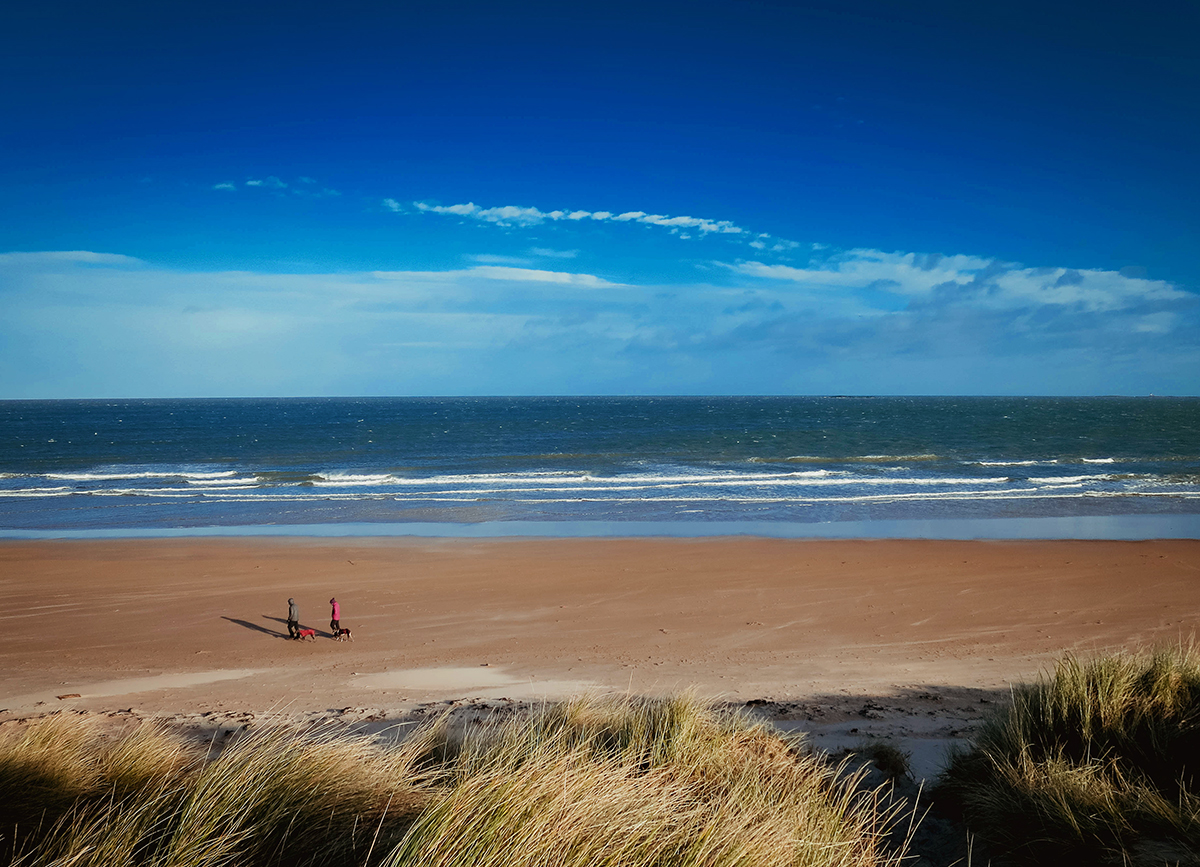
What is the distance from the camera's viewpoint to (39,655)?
11.6 meters

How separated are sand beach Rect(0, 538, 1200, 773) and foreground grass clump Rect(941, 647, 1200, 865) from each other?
65.8 inches

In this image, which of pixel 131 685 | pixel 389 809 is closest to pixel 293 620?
pixel 131 685

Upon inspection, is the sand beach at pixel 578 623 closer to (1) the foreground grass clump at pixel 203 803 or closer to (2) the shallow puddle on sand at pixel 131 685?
(2) the shallow puddle on sand at pixel 131 685

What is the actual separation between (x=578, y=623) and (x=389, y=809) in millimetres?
9792

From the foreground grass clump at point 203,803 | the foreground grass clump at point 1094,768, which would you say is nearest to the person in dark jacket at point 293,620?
the foreground grass clump at point 203,803

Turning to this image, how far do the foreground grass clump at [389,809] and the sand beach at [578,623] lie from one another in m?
3.83

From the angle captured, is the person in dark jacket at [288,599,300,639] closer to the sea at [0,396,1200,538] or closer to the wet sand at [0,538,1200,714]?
the wet sand at [0,538,1200,714]

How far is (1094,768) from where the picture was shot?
4.67m

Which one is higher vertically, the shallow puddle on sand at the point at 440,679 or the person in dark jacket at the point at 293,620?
the person in dark jacket at the point at 293,620

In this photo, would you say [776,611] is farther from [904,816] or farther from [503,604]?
[904,816]

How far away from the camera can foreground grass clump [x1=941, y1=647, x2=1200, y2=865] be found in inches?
162

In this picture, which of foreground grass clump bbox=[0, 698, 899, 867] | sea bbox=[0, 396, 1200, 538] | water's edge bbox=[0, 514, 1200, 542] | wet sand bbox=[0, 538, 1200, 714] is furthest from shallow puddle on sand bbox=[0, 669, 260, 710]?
sea bbox=[0, 396, 1200, 538]

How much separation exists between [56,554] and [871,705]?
842 inches

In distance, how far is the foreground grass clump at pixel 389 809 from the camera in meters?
2.96
